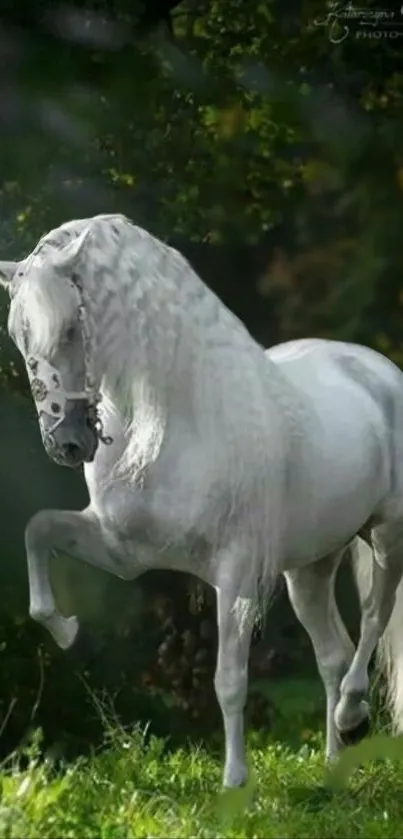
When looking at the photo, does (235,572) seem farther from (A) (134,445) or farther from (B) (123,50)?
(B) (123,50)

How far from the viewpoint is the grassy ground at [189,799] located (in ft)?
6.05

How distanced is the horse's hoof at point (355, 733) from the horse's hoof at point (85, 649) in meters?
0.74

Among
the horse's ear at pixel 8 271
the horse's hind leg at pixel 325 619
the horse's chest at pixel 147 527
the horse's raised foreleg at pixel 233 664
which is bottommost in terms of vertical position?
the horse's hind leg at pixel 325 619

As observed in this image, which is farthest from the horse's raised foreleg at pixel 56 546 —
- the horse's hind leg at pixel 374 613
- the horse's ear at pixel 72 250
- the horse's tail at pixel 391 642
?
the horse's tail at pixel 391 642

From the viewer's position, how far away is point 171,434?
2029 millimetres

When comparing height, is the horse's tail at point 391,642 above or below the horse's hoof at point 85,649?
above

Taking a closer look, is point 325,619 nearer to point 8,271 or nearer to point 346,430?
point 346,430

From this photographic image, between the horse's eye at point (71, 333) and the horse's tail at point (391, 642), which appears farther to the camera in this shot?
the horse's tail at point (391, 642)

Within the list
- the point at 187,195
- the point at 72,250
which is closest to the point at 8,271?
the point at 72,250

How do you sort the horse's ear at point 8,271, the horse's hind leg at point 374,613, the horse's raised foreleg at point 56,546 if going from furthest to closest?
the horse's hind leg at point 374,613 → the horse's raised foreleg at point 56,546 → the horse's ear at point 8,271

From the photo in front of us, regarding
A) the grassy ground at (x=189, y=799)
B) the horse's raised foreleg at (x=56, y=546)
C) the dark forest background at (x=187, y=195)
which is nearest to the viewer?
the grassy ground at (x=189, y=799)

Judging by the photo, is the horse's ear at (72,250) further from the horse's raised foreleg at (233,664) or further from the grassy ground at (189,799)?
the grassy ground at (189,799)

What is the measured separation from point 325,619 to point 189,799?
0.57 m

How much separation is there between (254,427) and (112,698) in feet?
3.81
